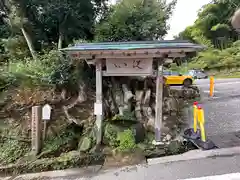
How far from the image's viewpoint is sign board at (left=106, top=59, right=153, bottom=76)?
3.66m

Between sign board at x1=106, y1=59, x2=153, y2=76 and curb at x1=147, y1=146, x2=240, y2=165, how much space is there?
187 cm

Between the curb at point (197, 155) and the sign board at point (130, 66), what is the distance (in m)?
1.87

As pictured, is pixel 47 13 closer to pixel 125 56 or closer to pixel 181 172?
pixel 125 56

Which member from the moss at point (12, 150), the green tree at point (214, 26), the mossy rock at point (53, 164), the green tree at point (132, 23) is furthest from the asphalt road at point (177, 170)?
the green tree at point (214, 26)

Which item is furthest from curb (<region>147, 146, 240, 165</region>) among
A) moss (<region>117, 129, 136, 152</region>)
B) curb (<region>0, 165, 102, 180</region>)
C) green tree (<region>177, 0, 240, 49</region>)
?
green tree (<region>177, 0, 240, 49</region>)

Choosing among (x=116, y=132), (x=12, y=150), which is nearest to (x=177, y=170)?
(x=116, y=132)

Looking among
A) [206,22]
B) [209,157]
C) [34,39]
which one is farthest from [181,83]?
[206,22]

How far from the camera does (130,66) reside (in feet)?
12.1

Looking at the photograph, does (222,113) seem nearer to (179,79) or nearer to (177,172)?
(177,172)

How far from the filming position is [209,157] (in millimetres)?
3209

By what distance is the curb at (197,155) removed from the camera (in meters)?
3.24

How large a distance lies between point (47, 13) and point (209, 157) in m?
7.27

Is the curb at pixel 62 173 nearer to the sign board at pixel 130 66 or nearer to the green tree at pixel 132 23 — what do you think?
the sign board at pixel 130 66

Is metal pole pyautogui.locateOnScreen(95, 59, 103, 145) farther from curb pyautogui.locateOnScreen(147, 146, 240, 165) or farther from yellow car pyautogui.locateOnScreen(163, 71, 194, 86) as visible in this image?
yellow car pyautogui.locateOnScreen(163, 71, 194, 86)
